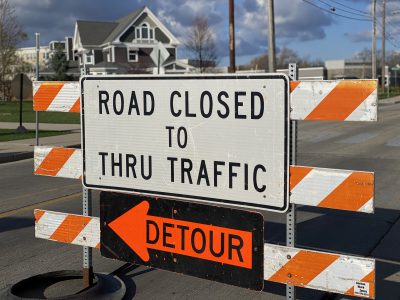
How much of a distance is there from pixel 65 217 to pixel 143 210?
0.78 m

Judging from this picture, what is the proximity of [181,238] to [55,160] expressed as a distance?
1.27 m

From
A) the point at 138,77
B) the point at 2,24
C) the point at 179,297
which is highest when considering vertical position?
the point at 2,24

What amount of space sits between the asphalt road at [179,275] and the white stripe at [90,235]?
2.22ft

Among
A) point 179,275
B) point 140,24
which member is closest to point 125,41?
point 140,24

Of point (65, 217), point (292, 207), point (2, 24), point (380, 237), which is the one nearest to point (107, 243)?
point (65, 217)

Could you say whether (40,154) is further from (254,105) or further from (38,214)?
(254,105)

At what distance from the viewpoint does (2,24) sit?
2044 inches

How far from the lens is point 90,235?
4.26 meters

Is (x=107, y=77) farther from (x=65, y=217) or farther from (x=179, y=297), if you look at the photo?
(x=179, y=297)

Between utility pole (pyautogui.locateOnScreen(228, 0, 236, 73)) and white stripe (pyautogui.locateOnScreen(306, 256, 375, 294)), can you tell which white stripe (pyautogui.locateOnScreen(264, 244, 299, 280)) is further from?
utility pole (pyautogui.locateOnScreen(228, 0, 236, 73))

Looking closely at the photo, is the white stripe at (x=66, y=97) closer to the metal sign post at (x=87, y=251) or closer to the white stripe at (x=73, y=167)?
the metal sign post at (x=87, y=251)

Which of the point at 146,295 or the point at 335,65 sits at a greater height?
the point at 335,65

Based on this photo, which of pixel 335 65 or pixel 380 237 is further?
pixel 335 65

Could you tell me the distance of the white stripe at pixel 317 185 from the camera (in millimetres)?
3162
